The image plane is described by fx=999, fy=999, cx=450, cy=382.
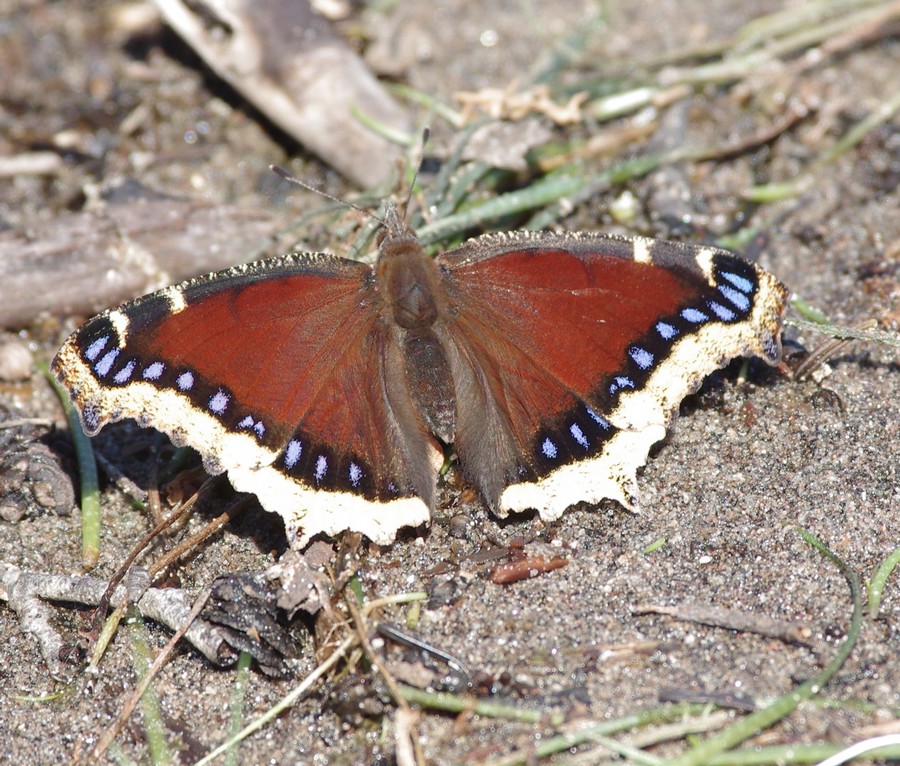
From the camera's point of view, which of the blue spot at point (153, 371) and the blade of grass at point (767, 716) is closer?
the blade of grass at point (767, 716)

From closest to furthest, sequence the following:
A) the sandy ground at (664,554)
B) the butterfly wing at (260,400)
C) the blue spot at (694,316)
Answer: the sandy ground at (664,554) → the butterfly wing at (260,400) → the blue spot at (694,316)

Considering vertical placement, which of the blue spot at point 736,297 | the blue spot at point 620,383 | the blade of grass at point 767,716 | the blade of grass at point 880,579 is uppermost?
the blue spot at point 736,297

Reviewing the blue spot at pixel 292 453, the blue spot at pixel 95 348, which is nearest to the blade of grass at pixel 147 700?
the blue spot at pixel 292 453

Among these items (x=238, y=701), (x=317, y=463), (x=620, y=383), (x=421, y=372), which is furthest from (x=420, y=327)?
(x=238, y=701)

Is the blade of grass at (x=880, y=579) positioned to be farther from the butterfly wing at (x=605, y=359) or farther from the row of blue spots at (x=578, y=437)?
the row of blue spots at (x=578, y=437)

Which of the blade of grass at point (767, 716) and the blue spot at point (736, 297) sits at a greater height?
the blue spot at point (736, 297)

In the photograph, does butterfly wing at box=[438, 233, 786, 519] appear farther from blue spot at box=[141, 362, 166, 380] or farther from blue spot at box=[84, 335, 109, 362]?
blue spot at box=[84, 335, 109, 362]

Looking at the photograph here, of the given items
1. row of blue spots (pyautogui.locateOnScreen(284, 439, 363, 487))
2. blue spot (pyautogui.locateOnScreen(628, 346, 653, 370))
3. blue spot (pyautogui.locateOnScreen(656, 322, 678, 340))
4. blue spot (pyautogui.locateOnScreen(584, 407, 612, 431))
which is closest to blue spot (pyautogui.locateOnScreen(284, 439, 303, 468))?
row of blue spots (pyautogui.locateOnScreen(284, 439, 363, 487))

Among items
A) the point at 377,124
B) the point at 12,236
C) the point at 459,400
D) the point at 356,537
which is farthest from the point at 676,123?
the point at 12,236
